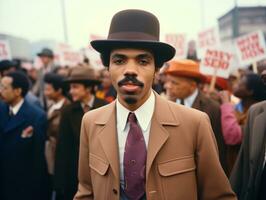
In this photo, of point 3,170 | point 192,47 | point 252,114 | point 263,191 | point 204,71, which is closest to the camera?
point 263,191

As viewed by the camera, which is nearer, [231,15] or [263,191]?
[263,191]

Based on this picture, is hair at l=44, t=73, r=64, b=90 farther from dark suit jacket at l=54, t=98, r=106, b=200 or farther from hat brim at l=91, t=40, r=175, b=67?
hat brim at l=91, t=40, r=175, b=67

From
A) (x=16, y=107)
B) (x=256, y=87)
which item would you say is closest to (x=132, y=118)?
(x=256, y=87)

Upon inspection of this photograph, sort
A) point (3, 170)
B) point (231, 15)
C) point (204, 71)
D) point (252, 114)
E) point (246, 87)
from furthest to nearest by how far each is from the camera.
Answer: point (231, 15), point (204, 71), point (3, 170), point (246, 87), point (252, 114)

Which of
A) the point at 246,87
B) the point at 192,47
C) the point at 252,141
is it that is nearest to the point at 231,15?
the point at 192,47

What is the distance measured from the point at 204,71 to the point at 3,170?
11.0 ft

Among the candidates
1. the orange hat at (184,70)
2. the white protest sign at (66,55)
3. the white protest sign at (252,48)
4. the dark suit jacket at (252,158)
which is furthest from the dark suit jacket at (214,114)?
the white protest sign at (66,55)

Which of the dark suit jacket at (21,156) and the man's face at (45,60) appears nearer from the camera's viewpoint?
the dark suit jacket at (21,156)

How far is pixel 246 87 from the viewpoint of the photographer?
431cm

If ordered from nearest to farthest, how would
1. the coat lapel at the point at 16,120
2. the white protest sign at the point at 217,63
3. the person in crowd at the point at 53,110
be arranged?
the coat lapel at the point at 16,120, the person in crowd at the point at 53,110, the white protest sign at the point at 217,63

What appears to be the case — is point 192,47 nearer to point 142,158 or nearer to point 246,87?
point 246,87

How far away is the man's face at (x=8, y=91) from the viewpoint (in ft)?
16.1

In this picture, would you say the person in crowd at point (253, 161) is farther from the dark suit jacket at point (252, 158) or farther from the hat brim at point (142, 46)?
the hat brim at point (142, 46)

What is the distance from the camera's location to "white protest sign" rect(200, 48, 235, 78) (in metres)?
6.09
